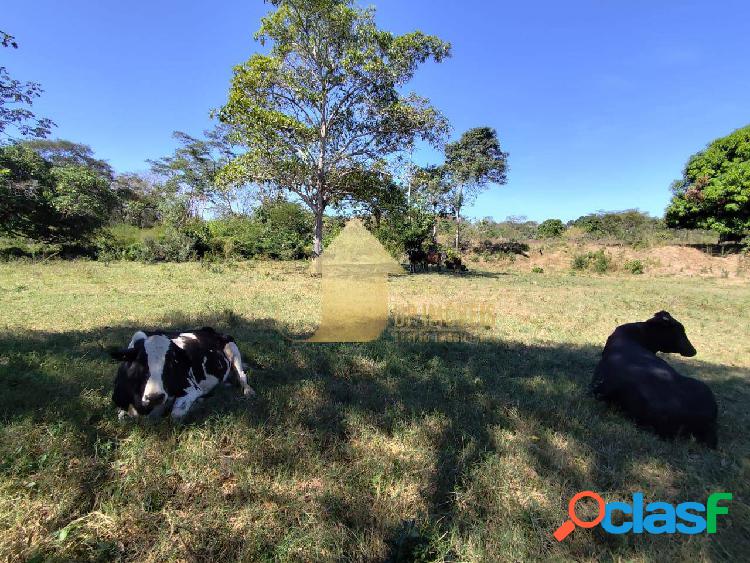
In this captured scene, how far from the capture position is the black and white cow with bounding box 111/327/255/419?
3.14 metres

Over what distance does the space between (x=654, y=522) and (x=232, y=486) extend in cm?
271

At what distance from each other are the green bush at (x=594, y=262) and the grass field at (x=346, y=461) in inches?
683

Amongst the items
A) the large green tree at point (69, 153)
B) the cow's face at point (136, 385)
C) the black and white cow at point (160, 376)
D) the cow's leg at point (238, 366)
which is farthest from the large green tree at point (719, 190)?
the large green tree at point (69, 153)

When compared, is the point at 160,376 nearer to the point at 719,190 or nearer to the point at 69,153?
the point at 719,190

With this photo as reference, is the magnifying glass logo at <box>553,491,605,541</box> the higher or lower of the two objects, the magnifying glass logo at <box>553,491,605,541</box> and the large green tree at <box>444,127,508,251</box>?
the lower

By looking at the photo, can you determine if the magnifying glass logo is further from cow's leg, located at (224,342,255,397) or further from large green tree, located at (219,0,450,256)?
large green tree, located at (219,0,450,256)

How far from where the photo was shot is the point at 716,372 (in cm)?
564

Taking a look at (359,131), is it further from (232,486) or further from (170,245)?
(232,486)

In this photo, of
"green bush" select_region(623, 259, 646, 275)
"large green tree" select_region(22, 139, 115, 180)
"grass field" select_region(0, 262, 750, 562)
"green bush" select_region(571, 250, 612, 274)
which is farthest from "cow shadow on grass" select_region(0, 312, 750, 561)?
"large green tree" select_region(22, 139, 115, 180)

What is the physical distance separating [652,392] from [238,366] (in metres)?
4.12

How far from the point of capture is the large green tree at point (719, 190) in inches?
837

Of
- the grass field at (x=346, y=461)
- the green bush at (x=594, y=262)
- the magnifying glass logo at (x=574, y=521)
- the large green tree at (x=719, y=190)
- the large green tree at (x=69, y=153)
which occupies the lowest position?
the magnifying glass logo at (x=574, y=521)

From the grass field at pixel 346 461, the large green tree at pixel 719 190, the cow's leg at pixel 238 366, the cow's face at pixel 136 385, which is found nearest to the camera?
the grass field at pixel 346 461

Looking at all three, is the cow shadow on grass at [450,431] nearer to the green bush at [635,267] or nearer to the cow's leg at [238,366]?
the cow's leg at [238,366]
